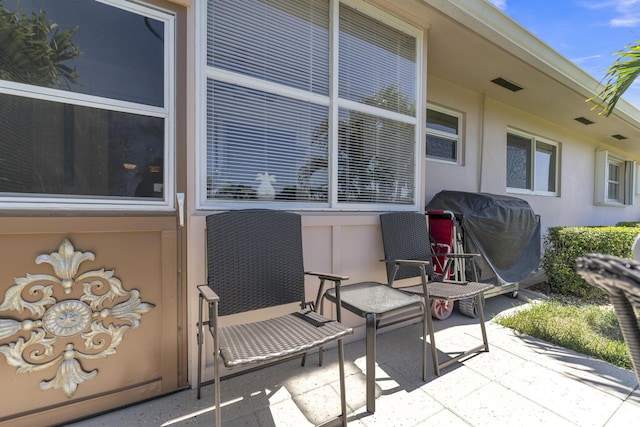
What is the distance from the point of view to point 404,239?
257cm

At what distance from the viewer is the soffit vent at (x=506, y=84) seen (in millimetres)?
3881

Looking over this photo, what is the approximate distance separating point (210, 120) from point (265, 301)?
127 cm

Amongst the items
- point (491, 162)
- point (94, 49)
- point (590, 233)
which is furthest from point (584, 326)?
point (94, 49)

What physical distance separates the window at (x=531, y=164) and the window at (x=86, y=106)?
5.53m

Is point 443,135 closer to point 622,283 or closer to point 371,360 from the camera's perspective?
point 371,360

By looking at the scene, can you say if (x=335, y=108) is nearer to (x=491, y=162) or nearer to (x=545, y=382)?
(x=545, y=382)

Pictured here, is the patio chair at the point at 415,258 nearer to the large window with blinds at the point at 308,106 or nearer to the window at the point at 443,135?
the large window with blinds at the point at 308,106

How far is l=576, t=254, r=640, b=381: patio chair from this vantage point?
26.4 inches

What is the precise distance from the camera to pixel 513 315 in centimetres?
300

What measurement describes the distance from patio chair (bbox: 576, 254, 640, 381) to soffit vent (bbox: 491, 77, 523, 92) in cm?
402

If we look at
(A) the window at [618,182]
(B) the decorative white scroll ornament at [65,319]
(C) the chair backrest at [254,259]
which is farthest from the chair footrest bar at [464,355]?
(A) the window at [618,182]

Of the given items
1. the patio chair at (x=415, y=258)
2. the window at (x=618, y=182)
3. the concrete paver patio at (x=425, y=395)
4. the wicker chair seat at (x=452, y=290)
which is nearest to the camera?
the concrete paver patio at (x=425, y=395)

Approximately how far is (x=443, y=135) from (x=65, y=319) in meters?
4.49

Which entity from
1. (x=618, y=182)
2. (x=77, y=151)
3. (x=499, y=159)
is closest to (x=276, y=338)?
(x=77, y=151)
